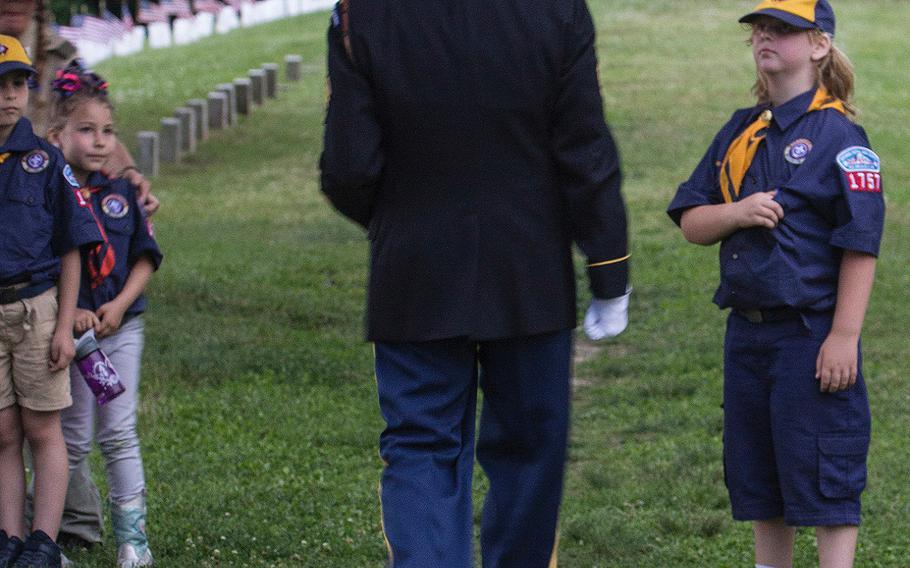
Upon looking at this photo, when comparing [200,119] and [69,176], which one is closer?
[69,176]

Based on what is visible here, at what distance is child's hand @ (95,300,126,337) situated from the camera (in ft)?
16.2

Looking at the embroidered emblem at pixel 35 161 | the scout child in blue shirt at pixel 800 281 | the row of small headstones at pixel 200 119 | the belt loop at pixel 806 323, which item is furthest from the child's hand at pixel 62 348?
the row of small headstones at pixel 200 119

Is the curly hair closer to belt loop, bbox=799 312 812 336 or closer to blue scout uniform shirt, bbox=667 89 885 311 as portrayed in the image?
blue scout uniform shirt, bbox=667 89 885 311

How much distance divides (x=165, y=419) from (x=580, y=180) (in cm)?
397

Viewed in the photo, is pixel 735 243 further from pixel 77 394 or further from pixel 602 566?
pixel 77 394

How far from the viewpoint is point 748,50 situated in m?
29.4

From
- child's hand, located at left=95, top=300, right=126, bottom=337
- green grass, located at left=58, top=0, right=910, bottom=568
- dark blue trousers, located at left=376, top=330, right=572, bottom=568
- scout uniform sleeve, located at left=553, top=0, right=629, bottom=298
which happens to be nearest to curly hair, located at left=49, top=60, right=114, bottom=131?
child's hand, located at left=95, top=300, right=126, bottom=337

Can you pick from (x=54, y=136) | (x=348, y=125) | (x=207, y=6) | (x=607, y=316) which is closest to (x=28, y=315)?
(x=54, y=136)

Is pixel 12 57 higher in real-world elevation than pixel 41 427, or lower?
higher

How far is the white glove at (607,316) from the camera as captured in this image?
13.1ft

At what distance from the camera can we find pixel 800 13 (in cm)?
420

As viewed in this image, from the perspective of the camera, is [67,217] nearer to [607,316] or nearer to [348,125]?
[348,125]

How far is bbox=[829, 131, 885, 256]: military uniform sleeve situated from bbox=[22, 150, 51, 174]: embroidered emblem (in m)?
2.33

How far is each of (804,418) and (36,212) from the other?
7.65 feet
